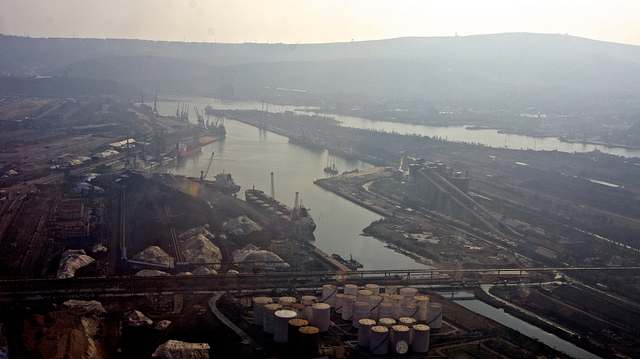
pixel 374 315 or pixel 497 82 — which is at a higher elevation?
pixel 497 82

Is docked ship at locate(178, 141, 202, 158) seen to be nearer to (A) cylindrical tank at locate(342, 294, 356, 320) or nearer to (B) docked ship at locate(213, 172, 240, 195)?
(B) docked ship at locate(213, 172, 240, 195)

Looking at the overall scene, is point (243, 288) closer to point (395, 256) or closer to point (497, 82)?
point (395, 256)

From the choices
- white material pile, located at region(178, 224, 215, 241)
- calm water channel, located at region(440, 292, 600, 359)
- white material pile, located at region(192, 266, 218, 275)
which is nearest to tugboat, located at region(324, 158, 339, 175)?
white material pile, located at region(178, 224, 215, 241)

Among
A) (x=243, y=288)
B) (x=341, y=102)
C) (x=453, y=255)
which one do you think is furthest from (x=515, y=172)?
(x=341, y=102)

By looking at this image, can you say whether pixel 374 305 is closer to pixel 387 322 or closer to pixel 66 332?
pixel 387 322

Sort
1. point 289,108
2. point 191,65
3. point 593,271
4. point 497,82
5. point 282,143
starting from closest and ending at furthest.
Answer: point 593,271 → point 282,143 → point 289,108 → point 497,82 → point 191,65

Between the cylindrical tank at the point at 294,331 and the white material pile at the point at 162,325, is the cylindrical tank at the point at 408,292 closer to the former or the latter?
the cylindrical tank at the point at 294,331
